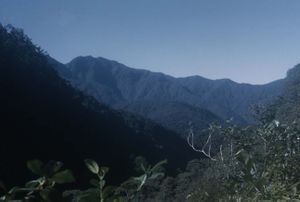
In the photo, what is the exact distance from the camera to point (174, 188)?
28.7m

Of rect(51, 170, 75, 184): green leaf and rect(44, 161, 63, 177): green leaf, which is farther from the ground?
rect(44, 161, 63, 177): green leaf

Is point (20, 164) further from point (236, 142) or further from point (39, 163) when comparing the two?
point (39, 163)

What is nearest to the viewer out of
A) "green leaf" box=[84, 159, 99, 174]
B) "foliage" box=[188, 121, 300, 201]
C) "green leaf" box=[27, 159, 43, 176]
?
"green leaf" box=[27, 159, 43, 176]

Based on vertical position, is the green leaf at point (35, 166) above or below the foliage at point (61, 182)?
above

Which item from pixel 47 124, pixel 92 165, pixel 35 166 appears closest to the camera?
pixel 35 166

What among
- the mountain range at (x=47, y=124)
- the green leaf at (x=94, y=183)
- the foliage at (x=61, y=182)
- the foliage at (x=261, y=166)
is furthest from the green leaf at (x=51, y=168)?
the mountain range at (x=47, y=124)

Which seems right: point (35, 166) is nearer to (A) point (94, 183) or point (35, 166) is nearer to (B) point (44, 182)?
(B) point (44, 182)

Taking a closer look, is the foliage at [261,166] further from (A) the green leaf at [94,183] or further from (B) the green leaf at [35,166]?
(B) the green leaf at [35,166]

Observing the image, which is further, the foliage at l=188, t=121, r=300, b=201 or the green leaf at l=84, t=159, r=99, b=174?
the foliage at l=188, t=121, r=300, b=201

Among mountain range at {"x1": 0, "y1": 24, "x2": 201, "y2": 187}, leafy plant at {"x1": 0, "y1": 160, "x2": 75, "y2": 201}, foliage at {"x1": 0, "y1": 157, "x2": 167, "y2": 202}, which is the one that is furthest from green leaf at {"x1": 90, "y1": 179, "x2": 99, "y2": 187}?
mountain range at {"x1": 0, "y1": 24, "x2": 201, "y2": 187}

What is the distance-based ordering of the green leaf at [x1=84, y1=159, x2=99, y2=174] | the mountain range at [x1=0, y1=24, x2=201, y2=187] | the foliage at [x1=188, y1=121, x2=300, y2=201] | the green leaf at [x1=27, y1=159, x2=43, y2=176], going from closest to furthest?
the green leaf at [x1=27, y1=159, x2=43, y2=176]
the green leaf at [x1=84, y1=159, x2=99, y2=174]
the foliage at [x1=188, y1=121, x2=300, y2=201]
the mountain range at [x1=0, y1=24, x2=201, y2=187]

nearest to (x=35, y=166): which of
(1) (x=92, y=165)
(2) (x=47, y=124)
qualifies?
(1) (x=92, y=165)

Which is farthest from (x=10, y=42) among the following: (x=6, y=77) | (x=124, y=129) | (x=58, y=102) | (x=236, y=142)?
(x=236, y=142)

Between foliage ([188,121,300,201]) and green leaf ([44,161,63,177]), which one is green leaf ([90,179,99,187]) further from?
foliage ([188,121,300,201])
